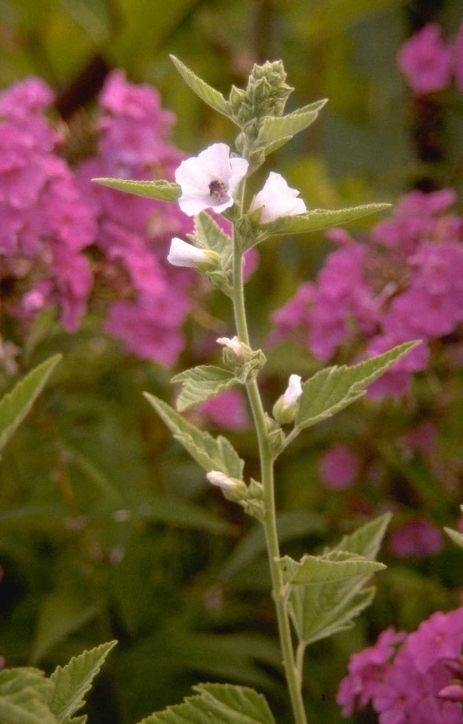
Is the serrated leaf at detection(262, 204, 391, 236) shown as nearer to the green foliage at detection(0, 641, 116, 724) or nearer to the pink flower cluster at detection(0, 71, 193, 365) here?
the green foliage at detection(0, 641, 116, 724)

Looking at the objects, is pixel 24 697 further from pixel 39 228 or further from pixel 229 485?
pixel 39 228

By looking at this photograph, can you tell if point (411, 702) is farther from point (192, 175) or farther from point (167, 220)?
point (167, 220)

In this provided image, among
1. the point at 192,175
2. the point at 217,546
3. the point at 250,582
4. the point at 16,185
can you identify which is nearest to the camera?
the point at 192,175

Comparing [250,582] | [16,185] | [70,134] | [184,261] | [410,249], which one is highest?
[70,134]

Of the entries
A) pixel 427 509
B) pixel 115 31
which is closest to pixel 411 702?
pixel 427 509

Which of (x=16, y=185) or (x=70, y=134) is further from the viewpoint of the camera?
(x=70, y=134)

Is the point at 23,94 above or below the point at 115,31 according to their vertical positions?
below

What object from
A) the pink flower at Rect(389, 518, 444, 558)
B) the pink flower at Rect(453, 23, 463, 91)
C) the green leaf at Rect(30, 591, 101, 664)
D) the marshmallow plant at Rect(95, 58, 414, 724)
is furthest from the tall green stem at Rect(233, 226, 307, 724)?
the pink flower at Rect(453, 23, 463, 91)

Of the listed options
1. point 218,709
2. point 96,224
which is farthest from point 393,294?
point 218,709
